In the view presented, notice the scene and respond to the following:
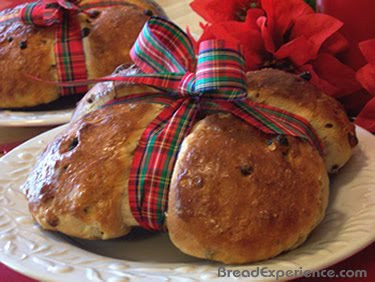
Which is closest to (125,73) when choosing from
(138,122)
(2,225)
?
(138,122)

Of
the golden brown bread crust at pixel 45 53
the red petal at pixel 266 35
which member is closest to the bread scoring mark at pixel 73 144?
the red petal at pixel 266 35

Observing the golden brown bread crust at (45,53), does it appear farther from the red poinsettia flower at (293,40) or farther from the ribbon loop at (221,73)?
the ribbon loop at (221,73)

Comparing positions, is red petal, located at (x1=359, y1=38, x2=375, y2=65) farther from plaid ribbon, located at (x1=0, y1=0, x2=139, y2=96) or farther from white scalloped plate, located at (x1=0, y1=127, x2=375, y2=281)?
plaid ribbon, located at (x1=0, y1=0, x2=139, y2=96)

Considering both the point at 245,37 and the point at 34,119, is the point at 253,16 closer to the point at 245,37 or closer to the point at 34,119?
the point at 245,37

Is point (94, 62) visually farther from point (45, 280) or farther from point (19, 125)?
point (45, 280)

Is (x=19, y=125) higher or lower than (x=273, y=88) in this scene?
lower
